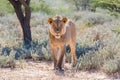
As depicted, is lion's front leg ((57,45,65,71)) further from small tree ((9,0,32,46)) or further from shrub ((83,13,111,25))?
shrub ((83,13,111,25))

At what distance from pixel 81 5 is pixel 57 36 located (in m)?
21.5

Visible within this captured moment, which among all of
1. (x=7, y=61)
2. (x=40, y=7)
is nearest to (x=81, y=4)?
(x=40, y=7)

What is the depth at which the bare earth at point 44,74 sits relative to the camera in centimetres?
672

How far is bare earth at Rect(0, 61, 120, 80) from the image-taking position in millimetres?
6723

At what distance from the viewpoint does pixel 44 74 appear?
6.96 metres

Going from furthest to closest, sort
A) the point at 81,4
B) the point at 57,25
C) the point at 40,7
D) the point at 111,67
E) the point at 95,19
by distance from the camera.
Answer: the point at 81,4
the point at 40,7
the point at 95,19
the point at 111,67
the point at 57,25

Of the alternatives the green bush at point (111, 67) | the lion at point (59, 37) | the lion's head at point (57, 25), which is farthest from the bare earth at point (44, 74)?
the lion's head at point (57, 25)

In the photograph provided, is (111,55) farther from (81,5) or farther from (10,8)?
(81,5)

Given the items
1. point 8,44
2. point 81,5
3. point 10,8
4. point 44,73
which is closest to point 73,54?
point 44,73

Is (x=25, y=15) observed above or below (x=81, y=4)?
above

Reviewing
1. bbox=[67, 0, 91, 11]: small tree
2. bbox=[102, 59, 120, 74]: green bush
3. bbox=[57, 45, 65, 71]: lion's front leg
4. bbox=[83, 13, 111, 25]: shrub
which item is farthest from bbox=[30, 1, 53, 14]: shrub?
bbox=[102, 59, 120, 74]: green bush

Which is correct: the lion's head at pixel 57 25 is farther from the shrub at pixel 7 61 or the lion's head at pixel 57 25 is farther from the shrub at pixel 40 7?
the shrub at pixel 40 7

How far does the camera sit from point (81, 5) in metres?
28.2

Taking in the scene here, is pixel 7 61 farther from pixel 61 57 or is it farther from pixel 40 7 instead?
pixel 40 7
